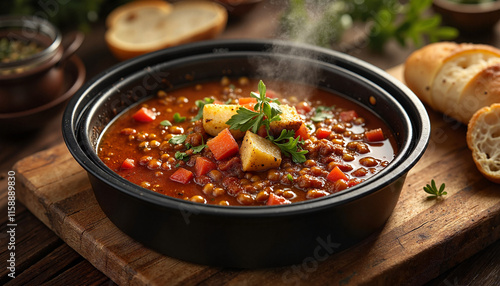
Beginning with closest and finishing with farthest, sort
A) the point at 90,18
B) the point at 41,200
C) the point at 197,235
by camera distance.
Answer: the point at 197,235 → the point at 41,200 → the point at 90,18

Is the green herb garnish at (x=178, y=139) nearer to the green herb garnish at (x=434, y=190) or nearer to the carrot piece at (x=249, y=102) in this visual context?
the carrot piece at (x=249, y=102)

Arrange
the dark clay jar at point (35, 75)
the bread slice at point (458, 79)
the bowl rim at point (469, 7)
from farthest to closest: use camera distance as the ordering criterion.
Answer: the bowl rim at point (469, 7)
the dark clay jar at point (35, 75)
the bread slice at point (458, 79)

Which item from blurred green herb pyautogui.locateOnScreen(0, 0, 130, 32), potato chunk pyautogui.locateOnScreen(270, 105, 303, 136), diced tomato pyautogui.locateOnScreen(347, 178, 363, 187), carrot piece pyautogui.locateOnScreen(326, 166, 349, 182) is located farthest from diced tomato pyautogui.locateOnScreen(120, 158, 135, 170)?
blurred green herb pyautogui.locateOnScreen(0, 0, 130, 32)

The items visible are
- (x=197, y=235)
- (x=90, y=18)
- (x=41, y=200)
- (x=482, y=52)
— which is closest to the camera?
(x=197, y=235)

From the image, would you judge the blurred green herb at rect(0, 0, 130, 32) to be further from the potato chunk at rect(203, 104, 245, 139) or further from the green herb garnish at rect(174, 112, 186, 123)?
Result: the potato chunk at rect(203, 104, 245, 139)

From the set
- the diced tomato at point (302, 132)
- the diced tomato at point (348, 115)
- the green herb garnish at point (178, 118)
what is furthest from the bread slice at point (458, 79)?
the green herb garnish at point (178, 118)

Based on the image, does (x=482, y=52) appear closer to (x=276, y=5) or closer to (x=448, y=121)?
(x=448, y=121)

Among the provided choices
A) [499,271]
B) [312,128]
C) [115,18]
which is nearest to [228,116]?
[312,128]
